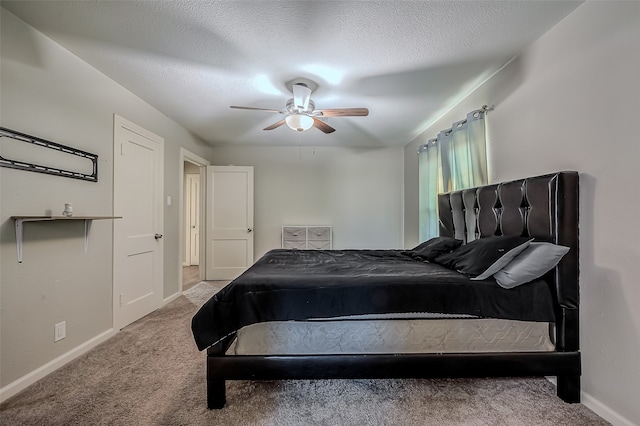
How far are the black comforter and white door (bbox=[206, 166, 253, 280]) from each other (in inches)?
123

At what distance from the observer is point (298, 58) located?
211 cm

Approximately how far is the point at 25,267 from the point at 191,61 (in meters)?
1.88

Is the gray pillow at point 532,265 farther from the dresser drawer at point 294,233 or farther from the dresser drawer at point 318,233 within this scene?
the dresser drawer at point 294,233

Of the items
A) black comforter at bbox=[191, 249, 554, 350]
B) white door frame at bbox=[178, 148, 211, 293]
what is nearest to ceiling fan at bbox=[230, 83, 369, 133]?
black comforter at bbox=[191, 249, 554, 350]

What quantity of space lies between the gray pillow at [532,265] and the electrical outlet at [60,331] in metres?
3.05

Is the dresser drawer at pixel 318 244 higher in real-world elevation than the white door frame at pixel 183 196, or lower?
lower

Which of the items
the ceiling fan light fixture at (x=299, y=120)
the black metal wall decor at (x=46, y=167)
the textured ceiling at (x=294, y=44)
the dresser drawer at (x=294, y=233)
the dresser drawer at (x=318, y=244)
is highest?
the textured ceiling at (x=294, y=44)

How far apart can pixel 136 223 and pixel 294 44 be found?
2436 millimetres

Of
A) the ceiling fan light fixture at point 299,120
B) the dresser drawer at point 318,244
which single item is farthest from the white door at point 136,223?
the dresser drawer at point 318,244

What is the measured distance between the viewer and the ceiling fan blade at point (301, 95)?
7.93ft

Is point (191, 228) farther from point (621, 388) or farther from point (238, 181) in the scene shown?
point (621, 388)

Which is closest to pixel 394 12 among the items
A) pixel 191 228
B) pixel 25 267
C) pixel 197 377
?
pixel 197 377

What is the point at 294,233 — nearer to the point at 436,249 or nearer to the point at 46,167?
the point at 436,249

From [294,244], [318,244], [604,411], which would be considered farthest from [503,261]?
[294,244]
